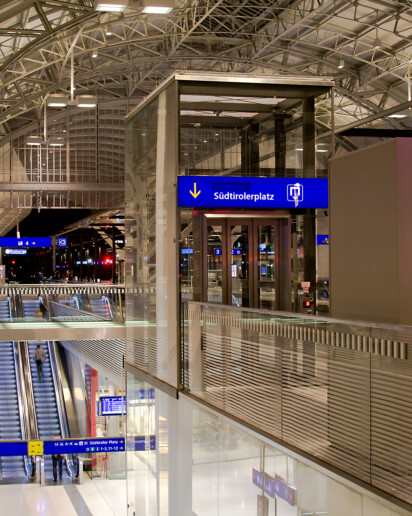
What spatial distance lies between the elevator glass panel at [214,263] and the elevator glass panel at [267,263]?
66 centimetres

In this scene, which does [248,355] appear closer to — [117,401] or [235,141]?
[235,141]

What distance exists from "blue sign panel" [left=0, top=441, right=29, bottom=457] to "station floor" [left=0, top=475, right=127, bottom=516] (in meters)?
2.84

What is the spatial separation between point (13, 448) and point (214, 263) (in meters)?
10.4

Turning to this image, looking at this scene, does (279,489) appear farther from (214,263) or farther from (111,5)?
(111,5)

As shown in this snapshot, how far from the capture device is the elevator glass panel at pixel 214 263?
10906 millimetres

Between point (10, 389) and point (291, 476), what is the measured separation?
2205cm

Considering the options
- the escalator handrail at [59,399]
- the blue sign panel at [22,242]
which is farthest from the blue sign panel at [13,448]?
the blue sign panel at [22,242]

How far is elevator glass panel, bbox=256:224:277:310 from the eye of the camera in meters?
11.2

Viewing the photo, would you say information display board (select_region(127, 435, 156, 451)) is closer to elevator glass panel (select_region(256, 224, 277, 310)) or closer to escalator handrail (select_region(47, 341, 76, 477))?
elevator glass panel (select_region(256, 224, 277, 310))

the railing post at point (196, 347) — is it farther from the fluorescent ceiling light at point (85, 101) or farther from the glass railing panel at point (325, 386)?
the fluorescent ceiling light at point (85, 101)

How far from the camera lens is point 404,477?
14.9 feet

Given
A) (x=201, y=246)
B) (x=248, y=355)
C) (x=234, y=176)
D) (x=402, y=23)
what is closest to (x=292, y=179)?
(x=234, y=176)

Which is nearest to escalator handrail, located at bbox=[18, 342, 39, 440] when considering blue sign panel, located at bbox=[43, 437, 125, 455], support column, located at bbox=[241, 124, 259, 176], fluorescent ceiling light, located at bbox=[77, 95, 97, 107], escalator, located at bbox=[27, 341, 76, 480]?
escalator, located at bbox=[27, 341, 76, 480]

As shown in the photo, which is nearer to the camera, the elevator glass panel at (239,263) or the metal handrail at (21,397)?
the elevator glass panel at (239,263)
